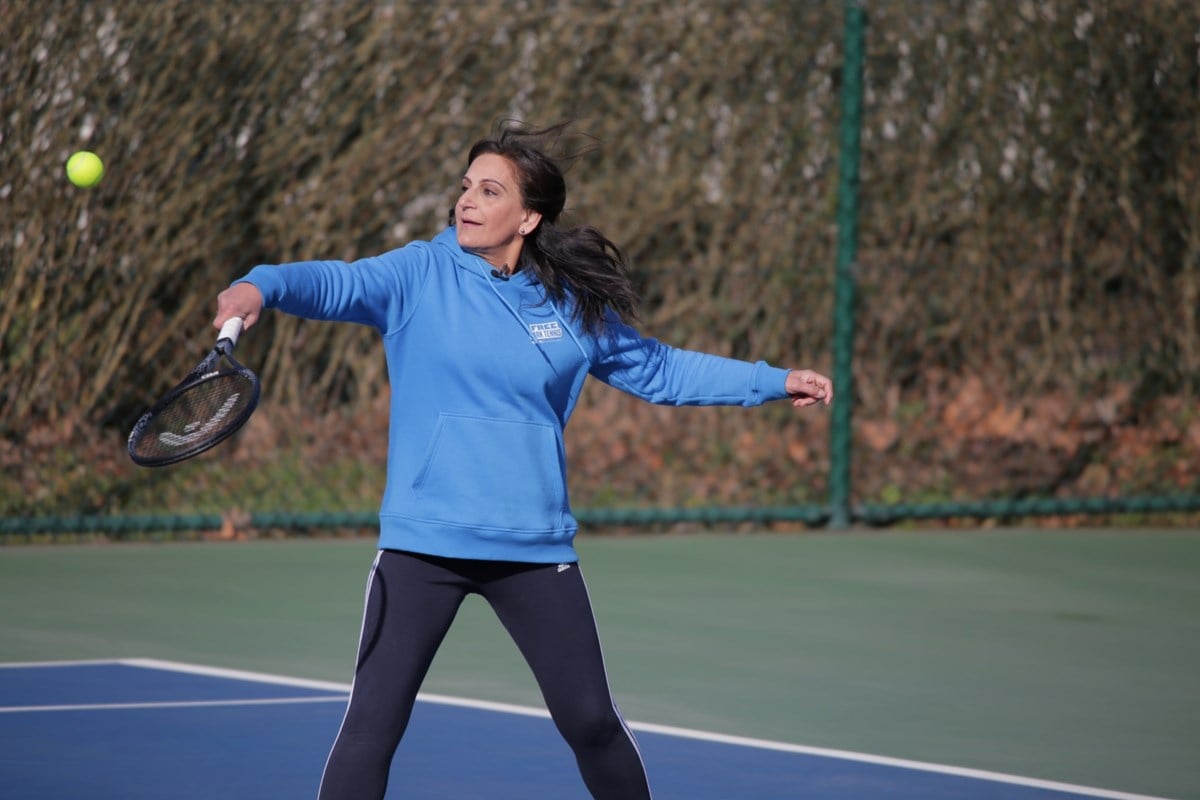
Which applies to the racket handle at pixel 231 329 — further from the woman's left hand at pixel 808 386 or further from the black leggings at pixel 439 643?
the woman's left hand at pixel 808 386

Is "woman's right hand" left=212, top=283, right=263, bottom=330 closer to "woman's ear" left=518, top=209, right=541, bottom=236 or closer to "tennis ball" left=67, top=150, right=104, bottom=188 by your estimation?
"woman's ear" left=518, top=209, right=541, bottom=236

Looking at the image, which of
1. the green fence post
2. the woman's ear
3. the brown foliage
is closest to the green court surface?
the brown foliage

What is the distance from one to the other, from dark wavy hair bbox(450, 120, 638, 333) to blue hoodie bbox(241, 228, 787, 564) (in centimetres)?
8

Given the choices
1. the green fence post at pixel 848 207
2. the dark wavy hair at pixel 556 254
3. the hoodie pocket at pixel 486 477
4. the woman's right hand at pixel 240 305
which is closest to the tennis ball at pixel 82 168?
the green fence post at pixel 848 207

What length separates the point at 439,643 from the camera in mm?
4172

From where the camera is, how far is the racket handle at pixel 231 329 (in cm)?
368

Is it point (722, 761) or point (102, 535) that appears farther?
point (102, 535)

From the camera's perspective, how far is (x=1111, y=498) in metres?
10.9

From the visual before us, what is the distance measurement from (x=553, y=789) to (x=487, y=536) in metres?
1.27

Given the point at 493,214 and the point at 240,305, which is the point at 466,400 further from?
the point at 240,305

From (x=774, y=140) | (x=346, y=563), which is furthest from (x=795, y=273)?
(x=346, y=563)

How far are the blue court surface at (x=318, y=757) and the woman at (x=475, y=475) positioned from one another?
3.39 ft

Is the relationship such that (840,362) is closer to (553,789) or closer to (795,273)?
(795,273)

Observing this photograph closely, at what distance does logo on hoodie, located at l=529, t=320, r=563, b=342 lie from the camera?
428 cm
